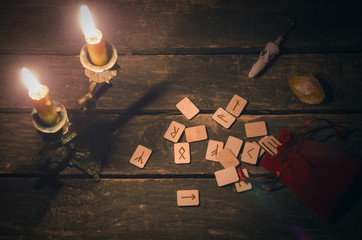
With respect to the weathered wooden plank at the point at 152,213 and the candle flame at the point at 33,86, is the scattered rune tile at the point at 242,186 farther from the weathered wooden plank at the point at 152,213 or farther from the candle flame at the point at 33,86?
the candle flame at the point at 33,86

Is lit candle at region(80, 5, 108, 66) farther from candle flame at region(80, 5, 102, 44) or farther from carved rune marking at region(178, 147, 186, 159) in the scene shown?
carved rune marking at region(178, 147, 186, 159)

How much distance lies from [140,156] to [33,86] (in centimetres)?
64

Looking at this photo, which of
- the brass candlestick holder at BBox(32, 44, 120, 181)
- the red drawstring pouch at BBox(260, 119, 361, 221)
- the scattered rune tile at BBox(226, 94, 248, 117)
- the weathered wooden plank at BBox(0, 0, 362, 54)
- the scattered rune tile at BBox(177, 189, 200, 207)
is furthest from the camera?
the weathered wooden plank at BBox(0, 0, 362, 54)

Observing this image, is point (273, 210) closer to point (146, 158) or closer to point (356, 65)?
point (146, 158)

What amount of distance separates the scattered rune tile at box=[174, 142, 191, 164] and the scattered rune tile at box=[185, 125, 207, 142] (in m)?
0.04

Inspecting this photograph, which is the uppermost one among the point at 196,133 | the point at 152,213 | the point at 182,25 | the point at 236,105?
the point at 182,25

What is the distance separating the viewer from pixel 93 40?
2.46 ft

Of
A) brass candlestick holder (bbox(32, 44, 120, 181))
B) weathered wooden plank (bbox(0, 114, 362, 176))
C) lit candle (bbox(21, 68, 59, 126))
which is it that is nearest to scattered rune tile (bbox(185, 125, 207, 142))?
weathered wooden plank (bbox(0, 114, 362, 176))

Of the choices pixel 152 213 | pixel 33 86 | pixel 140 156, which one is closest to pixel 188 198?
pixel 152 213

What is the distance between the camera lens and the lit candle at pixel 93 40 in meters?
0.72

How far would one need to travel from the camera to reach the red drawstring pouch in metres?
1.09

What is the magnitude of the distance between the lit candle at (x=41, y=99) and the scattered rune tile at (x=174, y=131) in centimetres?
58

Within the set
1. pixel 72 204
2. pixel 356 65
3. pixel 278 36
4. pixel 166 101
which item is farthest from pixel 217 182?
pixel 356 65

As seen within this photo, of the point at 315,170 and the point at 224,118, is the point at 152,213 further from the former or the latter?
the point at 315,170
